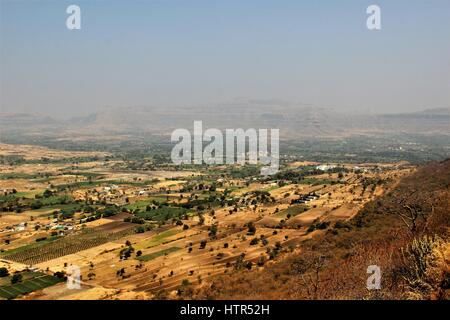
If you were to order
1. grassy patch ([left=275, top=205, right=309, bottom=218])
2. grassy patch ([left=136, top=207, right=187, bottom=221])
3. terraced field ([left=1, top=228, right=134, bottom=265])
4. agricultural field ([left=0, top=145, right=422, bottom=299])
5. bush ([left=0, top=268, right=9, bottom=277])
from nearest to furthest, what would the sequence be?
agricultural field ([left=0, top=145, right=422, bottom=299])
bush ([left=0, top=268, right=9, bottom=277])
terraced field ([left=1, top=228, right=134, bottom=265])
grassy patch ([left=275, top=205, right=309, bottom=218])
grassy patch ([left=136, top=207, right=187, bottom=221])

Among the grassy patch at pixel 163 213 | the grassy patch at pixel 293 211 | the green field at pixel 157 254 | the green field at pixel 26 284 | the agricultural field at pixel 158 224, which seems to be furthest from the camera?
the grassy patch at pixel 163 213

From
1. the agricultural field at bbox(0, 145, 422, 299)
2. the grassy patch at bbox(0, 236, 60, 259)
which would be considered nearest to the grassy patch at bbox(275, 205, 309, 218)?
the agricultural field at bbox(0, 145, 422, 299)

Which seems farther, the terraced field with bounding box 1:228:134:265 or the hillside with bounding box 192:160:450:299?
the terraced field with bounding box 1:228:134:265

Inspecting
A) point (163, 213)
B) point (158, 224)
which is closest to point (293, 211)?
point (158, 224)

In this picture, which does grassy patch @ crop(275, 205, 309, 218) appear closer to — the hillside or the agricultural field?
the agricultural field

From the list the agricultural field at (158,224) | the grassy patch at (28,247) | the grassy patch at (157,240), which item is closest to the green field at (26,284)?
the agricultural field at (158,224)

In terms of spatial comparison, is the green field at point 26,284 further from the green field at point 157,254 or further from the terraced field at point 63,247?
the green field at point 157,254
